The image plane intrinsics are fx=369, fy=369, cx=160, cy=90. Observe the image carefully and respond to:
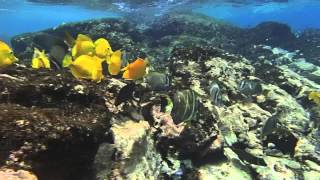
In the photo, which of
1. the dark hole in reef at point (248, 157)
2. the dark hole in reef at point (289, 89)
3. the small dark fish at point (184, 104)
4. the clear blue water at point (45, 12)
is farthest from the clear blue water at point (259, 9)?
the small dark fish at point (184, 104)

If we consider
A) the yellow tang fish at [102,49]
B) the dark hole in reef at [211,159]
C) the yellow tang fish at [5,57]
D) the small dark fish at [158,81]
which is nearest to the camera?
the yellow tang fish at [5,57]

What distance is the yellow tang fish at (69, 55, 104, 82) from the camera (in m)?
4.03

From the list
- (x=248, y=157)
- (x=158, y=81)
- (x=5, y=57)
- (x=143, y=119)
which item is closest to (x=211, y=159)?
(x=248, y=157)

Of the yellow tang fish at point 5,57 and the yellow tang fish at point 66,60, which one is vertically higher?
the yellow tang fish at point 5,57

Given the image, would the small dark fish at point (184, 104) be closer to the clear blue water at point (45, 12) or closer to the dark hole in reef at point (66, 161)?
the dark hole in reef at point (66, 161)

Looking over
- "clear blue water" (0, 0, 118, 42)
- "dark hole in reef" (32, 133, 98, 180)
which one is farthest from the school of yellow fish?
"clear blue water" (0, 0, 118, 42)

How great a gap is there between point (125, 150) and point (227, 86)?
12.8 feet

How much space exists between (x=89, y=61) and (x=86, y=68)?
0.10 m

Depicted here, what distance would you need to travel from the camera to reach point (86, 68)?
4078mm

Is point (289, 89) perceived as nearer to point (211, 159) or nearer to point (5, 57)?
point (211, 159)

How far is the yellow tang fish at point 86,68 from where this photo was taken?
159 inches

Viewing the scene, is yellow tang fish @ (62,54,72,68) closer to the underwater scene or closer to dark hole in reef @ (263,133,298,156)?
the underwater scene

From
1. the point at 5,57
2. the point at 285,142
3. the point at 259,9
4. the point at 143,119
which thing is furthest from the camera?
the point at 259,9

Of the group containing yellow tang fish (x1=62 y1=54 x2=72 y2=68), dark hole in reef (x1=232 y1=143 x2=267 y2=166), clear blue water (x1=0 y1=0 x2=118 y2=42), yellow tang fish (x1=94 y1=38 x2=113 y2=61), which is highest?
yellow tang fish (x1=94 y1=38 x2=113 y2=61)
